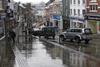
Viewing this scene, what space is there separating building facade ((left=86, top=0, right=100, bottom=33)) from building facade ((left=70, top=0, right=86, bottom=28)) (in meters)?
2.63

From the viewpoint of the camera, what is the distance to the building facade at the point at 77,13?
81.9 metres

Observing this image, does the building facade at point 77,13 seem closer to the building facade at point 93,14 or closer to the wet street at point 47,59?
the building facade at point 93,14

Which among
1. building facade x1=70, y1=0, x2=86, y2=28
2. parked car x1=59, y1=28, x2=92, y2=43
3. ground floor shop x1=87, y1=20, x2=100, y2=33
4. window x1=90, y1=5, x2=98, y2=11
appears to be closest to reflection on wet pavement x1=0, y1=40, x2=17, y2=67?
parked car x1=59, y1=28, x2=92, y2=43

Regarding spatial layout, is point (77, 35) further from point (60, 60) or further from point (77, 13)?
point (77, 13)

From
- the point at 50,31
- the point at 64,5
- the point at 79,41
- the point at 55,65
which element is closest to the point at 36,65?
the point at 55,65

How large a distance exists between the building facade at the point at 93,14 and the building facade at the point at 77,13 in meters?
2.63

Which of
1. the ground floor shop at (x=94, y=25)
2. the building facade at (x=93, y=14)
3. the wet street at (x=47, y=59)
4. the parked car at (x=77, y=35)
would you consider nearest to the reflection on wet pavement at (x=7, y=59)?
the wet street at (x=47, y=59)

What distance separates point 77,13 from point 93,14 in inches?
447

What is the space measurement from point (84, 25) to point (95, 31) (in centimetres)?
559

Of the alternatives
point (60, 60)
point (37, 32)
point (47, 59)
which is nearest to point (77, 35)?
point (47, 59)

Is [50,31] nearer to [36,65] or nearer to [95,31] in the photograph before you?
[95,31]

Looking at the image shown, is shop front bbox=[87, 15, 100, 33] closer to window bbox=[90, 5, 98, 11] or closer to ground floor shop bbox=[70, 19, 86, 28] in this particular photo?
window bbox=[90, 5, 98, 11]

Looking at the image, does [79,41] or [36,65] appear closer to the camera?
[36,65]

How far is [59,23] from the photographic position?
104 metres
